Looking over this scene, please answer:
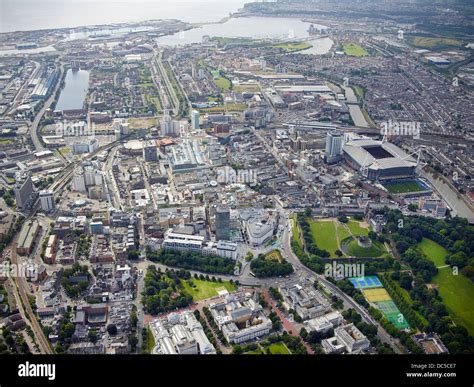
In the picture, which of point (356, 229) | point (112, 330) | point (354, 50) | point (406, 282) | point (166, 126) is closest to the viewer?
point (112, 330)

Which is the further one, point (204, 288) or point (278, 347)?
point (204, 288)

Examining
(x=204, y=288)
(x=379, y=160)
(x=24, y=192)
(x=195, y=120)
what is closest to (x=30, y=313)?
(x=204, y=288)

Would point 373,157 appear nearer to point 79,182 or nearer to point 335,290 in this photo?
point 335,290

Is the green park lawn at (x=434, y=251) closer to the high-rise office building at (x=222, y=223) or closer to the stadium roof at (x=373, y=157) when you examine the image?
the stadium roof at (x=373, y=157)

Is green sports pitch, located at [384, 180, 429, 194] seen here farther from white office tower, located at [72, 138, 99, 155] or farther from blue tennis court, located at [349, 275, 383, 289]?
white office tower, located at [72, 138, 99, 155]

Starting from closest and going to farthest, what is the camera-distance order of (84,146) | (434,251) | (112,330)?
(112,330) → (434,251) → (84,146)

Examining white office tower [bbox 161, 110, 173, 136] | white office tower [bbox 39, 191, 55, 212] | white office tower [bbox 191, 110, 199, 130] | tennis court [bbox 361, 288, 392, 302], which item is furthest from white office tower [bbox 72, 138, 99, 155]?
tennis court [bbox 361, 288, 392, 302]
